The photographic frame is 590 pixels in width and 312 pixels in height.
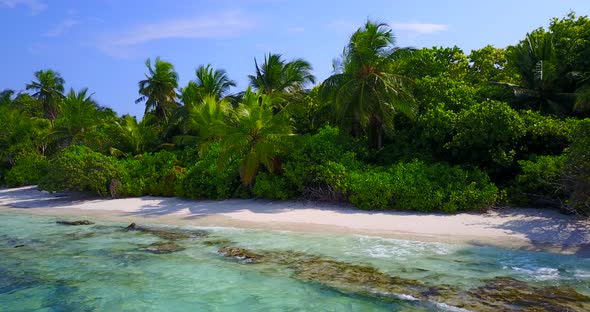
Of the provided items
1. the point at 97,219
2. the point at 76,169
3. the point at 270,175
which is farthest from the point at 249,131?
the point at 76,169

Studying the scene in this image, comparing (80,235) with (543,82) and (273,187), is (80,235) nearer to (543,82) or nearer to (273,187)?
(273,187)

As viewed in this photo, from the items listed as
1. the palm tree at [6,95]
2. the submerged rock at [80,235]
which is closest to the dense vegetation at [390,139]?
the submerged rock at [80,235]

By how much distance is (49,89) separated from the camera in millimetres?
42344

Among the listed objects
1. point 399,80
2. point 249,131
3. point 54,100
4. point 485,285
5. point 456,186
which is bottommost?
point 485,285

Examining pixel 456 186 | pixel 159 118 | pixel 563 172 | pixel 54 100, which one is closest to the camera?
pixel 563 172

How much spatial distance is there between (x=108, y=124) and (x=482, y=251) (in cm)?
2244

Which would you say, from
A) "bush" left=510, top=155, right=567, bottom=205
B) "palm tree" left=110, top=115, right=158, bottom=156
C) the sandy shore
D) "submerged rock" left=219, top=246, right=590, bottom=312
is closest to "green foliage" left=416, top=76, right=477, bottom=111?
"bush" left=510, top=155, right=567, bottom=205

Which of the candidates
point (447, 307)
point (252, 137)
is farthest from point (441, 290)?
point (252, 137)

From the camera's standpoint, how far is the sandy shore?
426 inches

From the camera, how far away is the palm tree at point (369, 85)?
58.3 feet

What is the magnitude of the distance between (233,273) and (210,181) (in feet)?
30.0

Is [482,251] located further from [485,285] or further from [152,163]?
[152,163]

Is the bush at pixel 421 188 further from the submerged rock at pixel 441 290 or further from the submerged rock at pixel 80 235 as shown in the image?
the submerged rock at pixel 80 235

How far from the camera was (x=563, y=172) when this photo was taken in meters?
10.9
